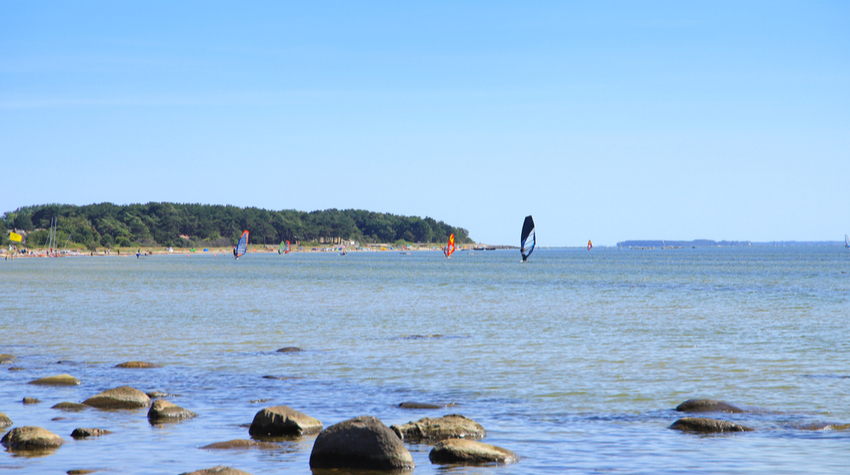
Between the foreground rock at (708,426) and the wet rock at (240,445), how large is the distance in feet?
22.3

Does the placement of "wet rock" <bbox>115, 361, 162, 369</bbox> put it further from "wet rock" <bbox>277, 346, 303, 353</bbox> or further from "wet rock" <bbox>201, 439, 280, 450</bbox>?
"wet rock" <bbox>201, 439, 280, 450</bbox>

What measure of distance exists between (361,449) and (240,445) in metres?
2.17

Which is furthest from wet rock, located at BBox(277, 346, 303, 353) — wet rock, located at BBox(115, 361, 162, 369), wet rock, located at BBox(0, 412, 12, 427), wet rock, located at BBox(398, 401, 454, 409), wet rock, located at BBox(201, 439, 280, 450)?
wet rock, located at BBox(201, 439, 280, 450)

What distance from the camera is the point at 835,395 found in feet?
53.1

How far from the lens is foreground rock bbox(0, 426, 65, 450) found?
37.2 feet

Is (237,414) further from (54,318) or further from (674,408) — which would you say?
(54,318)

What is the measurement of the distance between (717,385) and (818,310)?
26863 mm

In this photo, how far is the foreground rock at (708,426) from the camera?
12.9 meters

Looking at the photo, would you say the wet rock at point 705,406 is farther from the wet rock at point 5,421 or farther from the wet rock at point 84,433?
the wet rock at point 5,421

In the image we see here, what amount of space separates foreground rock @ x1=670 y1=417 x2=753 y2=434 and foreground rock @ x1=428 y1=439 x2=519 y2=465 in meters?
3.73

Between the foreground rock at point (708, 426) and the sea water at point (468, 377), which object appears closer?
the sea water at point (468, 377)

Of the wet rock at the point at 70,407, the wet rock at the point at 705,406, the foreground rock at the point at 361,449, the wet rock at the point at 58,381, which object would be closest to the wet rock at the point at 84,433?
the wet rock at the point at 70,407

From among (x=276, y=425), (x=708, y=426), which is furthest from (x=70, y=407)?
(x=708, y=426)

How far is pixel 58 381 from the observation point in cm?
1738
